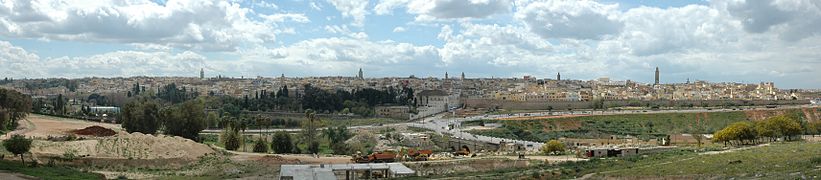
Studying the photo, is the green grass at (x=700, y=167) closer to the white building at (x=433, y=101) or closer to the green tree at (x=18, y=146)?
the green tree at (x=18, y=146)

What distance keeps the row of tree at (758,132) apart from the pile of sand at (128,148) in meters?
33.8

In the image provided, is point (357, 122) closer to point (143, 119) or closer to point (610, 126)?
point (610, 126)

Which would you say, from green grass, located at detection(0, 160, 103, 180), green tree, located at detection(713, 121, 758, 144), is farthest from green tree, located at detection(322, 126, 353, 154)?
green tree, located at detection(713, 121, 758, 144)

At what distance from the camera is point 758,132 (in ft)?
170

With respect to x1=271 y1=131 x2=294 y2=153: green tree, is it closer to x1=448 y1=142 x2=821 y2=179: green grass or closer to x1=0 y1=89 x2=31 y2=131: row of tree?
x1=0 y1=89 x2=31 y2=131: row of tree

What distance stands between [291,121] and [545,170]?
195ft

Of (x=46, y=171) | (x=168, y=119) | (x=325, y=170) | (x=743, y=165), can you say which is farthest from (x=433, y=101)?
(x=743, y=165)

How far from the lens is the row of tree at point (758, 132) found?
50500 mm

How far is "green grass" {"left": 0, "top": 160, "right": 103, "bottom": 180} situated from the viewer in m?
32.8

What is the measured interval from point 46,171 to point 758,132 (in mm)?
43115

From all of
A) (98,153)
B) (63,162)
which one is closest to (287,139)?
(98,153)

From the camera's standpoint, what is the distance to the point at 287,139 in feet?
183

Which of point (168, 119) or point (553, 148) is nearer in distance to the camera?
point (553, 148)

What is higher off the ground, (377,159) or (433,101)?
(433,101)
